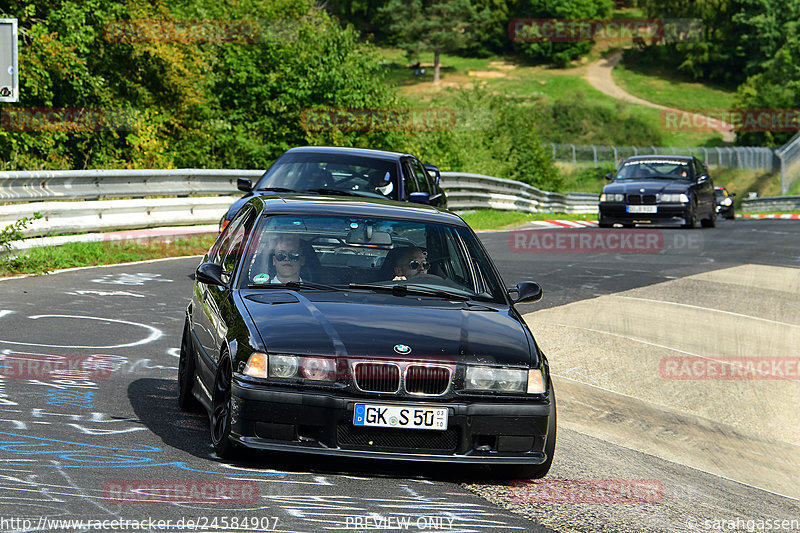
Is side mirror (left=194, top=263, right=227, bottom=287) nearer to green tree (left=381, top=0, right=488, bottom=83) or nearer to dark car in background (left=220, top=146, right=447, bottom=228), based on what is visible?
dark car in background (left=220, top=146, right=447, bottom=228)

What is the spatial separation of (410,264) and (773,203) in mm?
47684

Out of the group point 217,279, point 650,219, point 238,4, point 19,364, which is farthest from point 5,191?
point 238,4

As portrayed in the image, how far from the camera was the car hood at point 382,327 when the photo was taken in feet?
19.2

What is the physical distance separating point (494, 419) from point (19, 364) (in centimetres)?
422

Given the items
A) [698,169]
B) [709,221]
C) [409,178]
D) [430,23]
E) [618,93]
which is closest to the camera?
[409,178]

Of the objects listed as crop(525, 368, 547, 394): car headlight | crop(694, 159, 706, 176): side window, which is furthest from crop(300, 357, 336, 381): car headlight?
crop(694, 159, 706, 176): side window

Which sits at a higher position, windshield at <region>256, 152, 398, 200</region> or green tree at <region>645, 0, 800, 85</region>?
green tree at <region>645, 0, 800, 85</region>

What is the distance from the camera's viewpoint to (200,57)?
26.3 m

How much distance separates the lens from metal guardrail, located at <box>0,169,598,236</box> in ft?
50.5

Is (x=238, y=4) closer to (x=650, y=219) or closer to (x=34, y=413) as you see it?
(x=650, y=219)

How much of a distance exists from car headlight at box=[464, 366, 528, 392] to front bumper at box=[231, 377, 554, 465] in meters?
0.08

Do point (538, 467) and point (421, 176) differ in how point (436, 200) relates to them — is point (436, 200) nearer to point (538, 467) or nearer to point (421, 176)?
point (421, 176)

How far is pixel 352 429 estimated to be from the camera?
5738 millimetres

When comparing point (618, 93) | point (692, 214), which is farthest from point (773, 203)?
point (618, 93)
